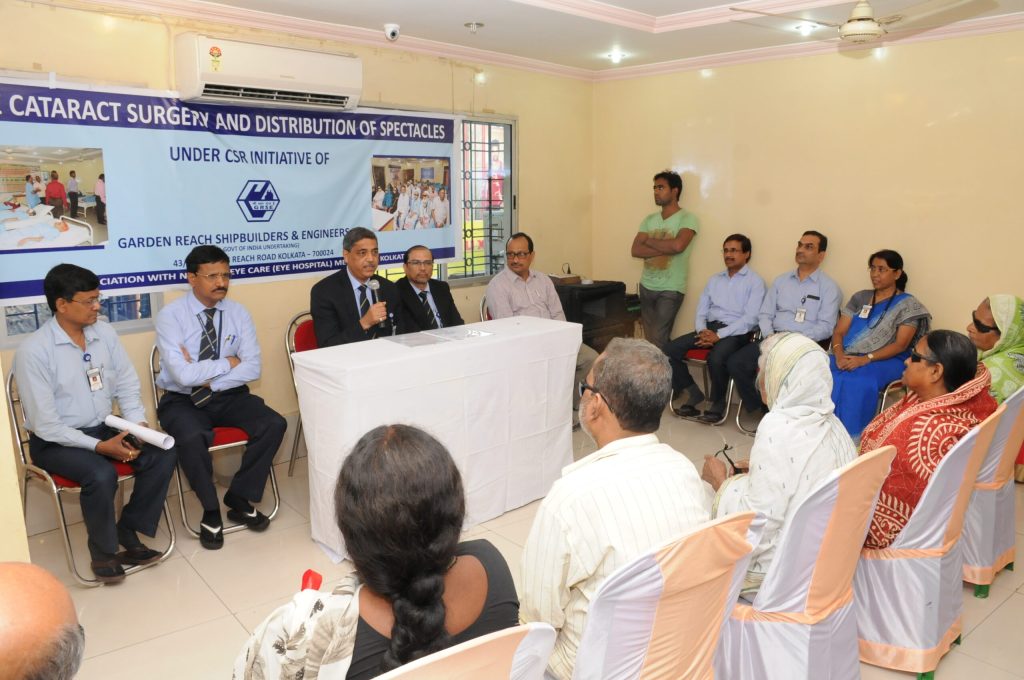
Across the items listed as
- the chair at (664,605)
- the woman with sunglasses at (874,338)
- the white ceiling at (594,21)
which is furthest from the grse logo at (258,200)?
the woman with sunglasses at (874,338)

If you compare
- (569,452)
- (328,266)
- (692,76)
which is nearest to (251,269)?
(328,266)

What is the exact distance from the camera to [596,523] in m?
1.73

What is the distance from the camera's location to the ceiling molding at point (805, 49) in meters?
4.48

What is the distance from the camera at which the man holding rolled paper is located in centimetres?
320

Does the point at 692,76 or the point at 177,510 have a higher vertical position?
the point at 692,76

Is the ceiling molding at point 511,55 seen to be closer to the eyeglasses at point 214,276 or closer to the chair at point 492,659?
the eyeglasses at point 214,276

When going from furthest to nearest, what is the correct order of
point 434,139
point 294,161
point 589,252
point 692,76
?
point 589,252
point 692,76
point 434,139
point 294,161

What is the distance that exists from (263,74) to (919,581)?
151 inches

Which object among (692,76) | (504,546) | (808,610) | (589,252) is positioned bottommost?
(504,546)

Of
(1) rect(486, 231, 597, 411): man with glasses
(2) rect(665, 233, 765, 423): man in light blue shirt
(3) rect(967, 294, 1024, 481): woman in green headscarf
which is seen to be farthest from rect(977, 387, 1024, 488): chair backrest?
(1) rect(486, 231, 597, 411): man with glasses

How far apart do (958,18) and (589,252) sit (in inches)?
126

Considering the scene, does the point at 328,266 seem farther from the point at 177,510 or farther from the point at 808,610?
the point at 808,610

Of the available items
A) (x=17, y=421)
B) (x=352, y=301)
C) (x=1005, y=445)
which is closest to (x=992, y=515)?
(x=1005, y=445)

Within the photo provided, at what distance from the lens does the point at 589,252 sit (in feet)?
22.1
